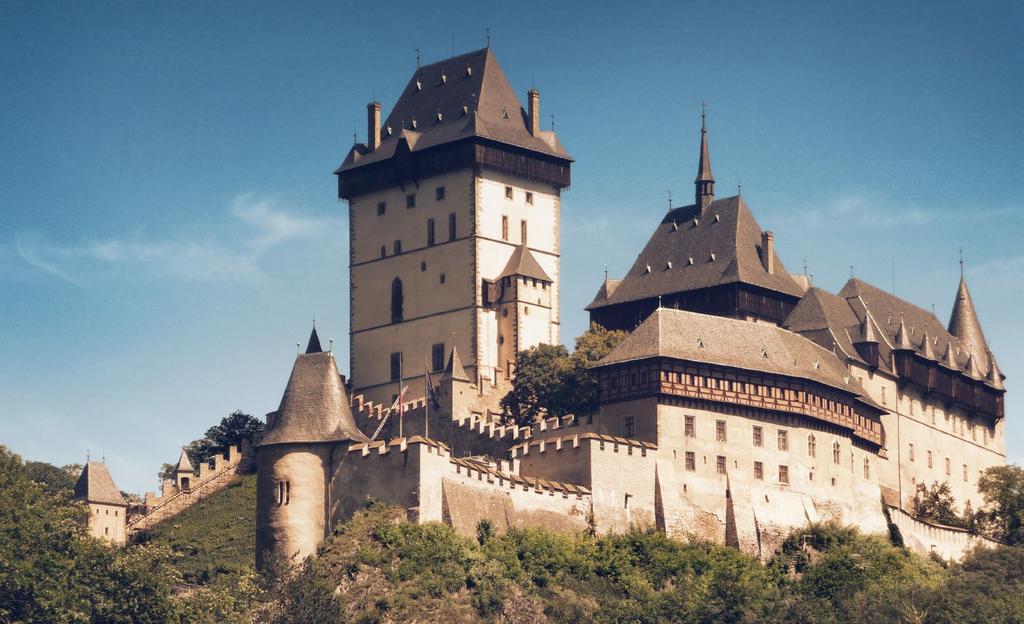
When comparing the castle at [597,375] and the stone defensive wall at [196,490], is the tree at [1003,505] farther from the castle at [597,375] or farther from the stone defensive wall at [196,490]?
the stone defensive wall at [196,490]

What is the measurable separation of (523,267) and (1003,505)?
23243mm

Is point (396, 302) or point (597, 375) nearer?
point (597, 375)

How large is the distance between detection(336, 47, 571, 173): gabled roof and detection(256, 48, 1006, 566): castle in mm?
123

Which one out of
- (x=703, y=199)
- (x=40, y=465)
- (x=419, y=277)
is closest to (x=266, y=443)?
(x=419, y=277)

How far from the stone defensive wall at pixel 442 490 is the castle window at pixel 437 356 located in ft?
63.3

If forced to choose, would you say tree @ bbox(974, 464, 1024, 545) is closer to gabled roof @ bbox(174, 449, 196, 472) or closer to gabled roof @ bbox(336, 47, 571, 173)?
gabled roof @ bbox(336, 47, 571, 173)

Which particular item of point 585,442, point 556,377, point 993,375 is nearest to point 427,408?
point 556,377

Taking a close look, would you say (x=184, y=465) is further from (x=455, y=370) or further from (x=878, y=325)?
(x=878, y=325)

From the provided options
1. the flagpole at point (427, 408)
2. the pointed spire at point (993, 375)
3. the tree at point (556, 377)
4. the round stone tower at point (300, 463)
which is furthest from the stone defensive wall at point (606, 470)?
the pointed spire at point (993, 375)

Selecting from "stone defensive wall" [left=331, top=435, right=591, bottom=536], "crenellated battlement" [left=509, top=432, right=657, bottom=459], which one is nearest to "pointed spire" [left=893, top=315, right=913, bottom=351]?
"crenellated battlement" [left=509, top=432, right=657, bottom=459]

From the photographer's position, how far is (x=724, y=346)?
335 feet

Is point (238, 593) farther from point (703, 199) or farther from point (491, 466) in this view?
point (703, 199)

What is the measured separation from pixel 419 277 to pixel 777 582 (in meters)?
27.5

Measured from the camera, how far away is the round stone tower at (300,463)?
9081cm
